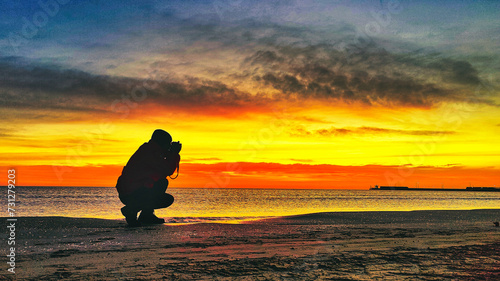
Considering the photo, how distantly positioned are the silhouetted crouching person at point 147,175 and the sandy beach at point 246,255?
1163 mm

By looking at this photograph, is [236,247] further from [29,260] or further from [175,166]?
[175,166]

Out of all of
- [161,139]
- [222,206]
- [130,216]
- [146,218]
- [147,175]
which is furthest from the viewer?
[222,206]

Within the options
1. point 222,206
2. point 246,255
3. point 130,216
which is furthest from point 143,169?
point 222,206

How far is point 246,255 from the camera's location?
814 cm

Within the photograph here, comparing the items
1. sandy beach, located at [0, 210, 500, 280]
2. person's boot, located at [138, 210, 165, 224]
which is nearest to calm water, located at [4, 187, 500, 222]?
person's boot, located at [138, 210, 165, 224]

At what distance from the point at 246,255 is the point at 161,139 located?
6.84 metres

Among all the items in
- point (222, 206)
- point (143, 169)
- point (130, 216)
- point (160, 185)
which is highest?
point (143, 169)

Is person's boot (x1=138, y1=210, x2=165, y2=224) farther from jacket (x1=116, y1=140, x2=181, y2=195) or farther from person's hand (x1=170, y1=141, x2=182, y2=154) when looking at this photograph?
person's hand (x1=170, y1=141, x2=182, y2=154)

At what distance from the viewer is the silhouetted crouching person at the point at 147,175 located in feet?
43.4

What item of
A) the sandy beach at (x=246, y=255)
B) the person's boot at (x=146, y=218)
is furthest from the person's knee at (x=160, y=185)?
the sandy beach at (x=246, y=255)

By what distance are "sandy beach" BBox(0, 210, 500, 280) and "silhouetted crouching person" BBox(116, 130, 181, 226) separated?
3.82 feet

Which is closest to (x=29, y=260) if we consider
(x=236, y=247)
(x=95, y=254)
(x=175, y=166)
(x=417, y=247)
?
(x=95, y=254)

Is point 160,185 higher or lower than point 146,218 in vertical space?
higher

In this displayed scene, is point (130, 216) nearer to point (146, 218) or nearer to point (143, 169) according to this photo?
point (146, 218)
